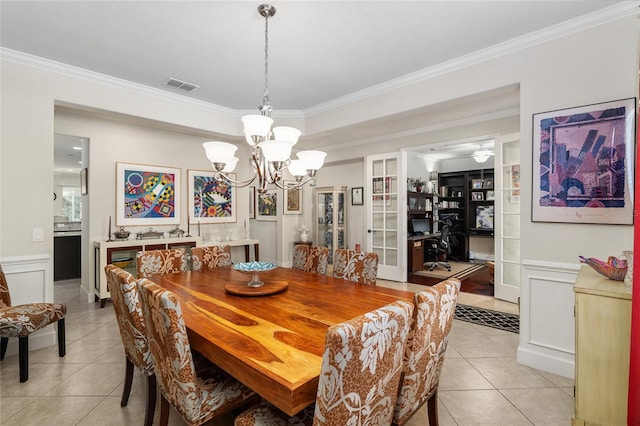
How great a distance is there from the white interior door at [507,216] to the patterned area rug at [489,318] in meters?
0.61

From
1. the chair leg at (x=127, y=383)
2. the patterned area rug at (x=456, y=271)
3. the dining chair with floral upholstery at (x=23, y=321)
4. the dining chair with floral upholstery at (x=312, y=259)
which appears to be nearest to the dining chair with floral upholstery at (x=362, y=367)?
the chair leg at (x=127, y=383)

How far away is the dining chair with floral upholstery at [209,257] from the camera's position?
3.04 m

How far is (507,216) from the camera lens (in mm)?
4238

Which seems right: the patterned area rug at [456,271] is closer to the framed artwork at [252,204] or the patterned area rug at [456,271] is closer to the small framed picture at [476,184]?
the small framed picture at [476,184]

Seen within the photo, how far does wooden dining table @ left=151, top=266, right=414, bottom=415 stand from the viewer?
1.06m

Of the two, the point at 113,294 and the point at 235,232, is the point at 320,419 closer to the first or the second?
the point at 113,294

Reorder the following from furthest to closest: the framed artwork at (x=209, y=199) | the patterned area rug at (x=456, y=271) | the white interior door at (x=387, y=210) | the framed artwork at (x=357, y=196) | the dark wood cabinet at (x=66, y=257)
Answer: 1. the framed artwork at (x=357, y=196)
2. the patterned area rug at (x=456, y=271)
3. the dark wood cabinet at (x=66, y=257)
4. the white interior door at (x=387, y=210)
5. the framed artwork at (x=209, y=199)

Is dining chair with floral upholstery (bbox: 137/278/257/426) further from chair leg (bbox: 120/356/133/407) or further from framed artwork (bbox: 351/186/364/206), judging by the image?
framed artwork (bbox: 351/186/364/206)

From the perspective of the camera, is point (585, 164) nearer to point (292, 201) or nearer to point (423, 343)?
point (423, 343)

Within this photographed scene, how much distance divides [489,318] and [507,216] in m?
1.50

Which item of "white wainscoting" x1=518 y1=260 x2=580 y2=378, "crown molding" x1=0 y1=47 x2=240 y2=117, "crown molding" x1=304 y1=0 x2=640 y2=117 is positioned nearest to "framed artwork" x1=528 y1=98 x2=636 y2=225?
"white wainscoting" x1=518 y1=260 x2=580 y2=378

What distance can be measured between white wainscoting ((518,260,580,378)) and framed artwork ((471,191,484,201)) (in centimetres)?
536

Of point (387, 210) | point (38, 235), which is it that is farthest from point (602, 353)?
point (38, 235)

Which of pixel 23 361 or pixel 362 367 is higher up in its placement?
pixel 362 367
